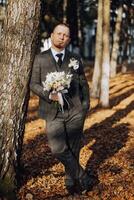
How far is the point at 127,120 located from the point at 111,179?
695 cm

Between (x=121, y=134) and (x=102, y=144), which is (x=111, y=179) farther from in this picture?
(x=121, y=134)

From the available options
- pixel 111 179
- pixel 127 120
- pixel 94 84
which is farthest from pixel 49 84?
pixel 94 84

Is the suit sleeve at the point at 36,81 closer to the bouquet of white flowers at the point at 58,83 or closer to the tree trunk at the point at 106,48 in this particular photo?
the bouquet of white flowers at the point at 58,83

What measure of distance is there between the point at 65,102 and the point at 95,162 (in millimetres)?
2798

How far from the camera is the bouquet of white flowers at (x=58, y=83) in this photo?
22.6ft

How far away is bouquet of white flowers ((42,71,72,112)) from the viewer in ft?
22.6

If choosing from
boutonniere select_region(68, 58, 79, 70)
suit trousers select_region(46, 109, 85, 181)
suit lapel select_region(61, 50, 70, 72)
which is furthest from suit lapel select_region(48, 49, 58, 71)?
suit trousers select_region(46, 109, 85, 181)

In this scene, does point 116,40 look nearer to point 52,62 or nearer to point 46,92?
point 52,62

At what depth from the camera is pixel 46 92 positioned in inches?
273

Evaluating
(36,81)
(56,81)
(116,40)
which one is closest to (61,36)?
(56,81)

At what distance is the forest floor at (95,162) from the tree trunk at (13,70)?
67 cm

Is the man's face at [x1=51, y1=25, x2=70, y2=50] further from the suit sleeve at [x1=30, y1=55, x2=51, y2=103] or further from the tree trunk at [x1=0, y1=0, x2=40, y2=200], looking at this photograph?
the tree trunk at [x1=0, y1=0, x2=40, y2=200]

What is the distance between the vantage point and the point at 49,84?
22.6ft

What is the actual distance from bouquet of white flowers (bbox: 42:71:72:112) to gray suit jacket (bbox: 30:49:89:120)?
9cm
